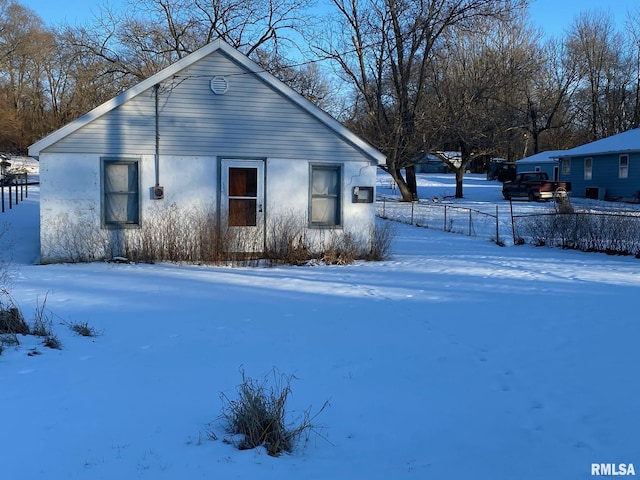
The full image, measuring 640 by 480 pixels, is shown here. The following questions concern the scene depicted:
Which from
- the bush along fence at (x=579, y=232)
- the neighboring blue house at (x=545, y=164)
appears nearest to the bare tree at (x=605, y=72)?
the neighboring blue house at (x=545, y=164)

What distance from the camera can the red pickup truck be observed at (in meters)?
35.2

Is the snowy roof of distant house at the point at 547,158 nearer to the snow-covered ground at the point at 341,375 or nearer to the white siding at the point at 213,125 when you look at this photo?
the white siding at the point at 213,125

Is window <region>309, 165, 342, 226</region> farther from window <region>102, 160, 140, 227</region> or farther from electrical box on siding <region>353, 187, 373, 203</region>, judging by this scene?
window <region>102, 160, 140, 227</region>

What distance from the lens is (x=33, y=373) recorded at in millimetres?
5457

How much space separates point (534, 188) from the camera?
35.5 m

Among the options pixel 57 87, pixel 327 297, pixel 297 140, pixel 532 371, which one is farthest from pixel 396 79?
pixel 57 87

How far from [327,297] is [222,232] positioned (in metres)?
4.57

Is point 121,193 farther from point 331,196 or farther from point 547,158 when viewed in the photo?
point 547,158

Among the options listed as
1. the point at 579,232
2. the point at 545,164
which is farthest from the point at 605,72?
the point at 579,232

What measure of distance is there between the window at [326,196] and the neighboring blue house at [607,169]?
2491 centimetres

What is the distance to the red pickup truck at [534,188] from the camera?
115ft

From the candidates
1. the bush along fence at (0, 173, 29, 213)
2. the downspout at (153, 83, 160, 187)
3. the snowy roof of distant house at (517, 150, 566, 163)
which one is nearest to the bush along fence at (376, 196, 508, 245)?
the downspout at (153, 83, 160, 187)

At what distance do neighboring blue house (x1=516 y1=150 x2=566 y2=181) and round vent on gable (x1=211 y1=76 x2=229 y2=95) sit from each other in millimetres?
35670

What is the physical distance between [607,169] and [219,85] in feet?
99.5
